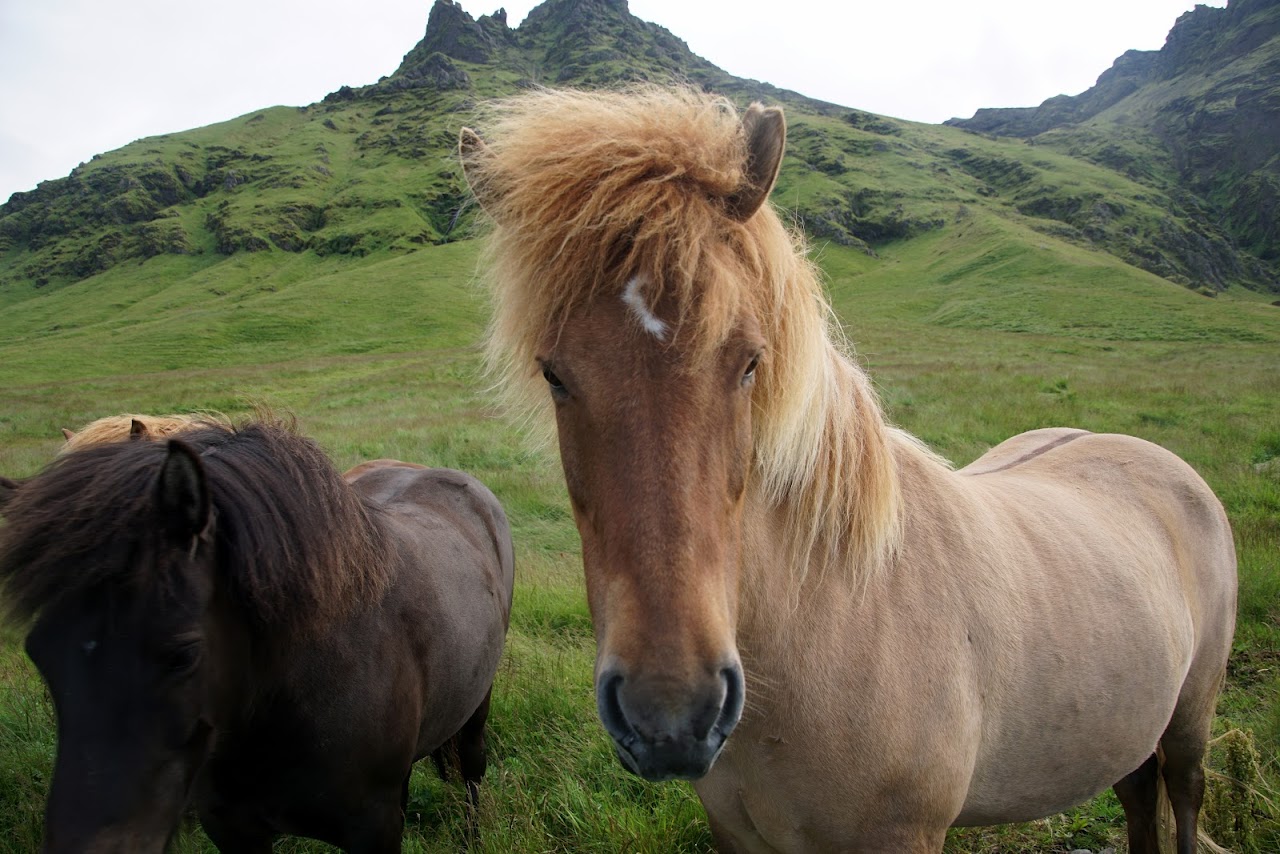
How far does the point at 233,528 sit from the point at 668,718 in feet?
5.52

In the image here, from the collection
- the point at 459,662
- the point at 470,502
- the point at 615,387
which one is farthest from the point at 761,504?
the point at 470,502

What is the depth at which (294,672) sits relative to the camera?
242 cm

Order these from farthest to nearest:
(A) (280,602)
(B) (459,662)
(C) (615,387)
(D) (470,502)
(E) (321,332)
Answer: (E) (321,332), (D) (470,502), (B) (459,662), (A) (280,602), (C) (615,387)

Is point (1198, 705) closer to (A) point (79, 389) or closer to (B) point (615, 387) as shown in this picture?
(B) point (615, 387)

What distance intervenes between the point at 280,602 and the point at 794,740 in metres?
1.72

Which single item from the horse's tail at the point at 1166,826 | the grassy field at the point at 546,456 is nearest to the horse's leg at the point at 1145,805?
the horse's tail at the point at 1166,826

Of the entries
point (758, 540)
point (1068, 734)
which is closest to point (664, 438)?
point (758, 540)

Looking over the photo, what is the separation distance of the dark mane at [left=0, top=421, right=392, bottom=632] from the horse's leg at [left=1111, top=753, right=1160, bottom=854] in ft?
11.6

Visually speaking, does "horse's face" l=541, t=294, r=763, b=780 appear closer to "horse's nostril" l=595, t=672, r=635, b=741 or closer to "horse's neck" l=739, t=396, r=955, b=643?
"horse's nostril" l=595, t=672, r=635, b=741

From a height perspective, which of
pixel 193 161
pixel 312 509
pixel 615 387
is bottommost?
pixel 312 509

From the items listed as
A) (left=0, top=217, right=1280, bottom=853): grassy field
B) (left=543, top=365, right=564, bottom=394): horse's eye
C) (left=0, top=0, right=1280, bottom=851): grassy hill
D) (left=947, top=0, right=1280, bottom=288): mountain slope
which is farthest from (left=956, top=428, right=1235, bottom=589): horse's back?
(left=947, top=0, right=1280, bottom=288): mountain slope

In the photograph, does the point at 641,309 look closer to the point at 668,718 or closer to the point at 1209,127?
the point at 668,718

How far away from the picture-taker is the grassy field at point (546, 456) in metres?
3.34

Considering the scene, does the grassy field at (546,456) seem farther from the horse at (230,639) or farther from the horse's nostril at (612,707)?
the horse's nostril at (612,707)
